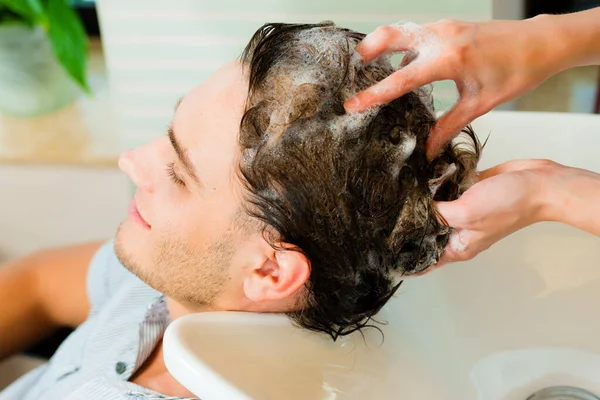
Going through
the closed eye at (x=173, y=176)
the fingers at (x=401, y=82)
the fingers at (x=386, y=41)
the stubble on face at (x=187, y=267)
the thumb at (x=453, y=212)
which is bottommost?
the stubble on face at (x=187, y=267)

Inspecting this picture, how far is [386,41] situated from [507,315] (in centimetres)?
50

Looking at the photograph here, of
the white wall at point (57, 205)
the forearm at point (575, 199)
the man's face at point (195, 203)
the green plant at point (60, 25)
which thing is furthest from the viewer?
the white wall at point (57, 205)

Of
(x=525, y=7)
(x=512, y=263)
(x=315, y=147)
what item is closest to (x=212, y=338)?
(x=315, y=147)

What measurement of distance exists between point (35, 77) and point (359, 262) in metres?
1.10

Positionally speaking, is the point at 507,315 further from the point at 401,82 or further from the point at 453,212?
the point at 401,82

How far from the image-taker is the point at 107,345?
1.17m

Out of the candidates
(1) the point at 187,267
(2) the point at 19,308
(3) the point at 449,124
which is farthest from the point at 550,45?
(2) the point at 19,308

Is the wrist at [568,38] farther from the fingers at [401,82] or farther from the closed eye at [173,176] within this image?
the closed eye at [173,176]

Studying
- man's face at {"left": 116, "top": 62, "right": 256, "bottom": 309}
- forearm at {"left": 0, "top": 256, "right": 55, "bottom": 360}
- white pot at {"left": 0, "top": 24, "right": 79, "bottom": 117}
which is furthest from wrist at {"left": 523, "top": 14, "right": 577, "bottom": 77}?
white pot at {"left": 0, "top": 24, "right": 79, "bottom": 117}

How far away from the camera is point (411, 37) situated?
798mm

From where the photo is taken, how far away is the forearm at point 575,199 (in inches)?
30.1

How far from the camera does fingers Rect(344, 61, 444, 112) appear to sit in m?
0.77

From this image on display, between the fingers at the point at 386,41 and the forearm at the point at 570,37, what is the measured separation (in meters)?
0.16

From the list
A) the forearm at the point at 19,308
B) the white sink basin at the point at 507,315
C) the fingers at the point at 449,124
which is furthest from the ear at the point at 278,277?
the forearm at the point at 19,308
